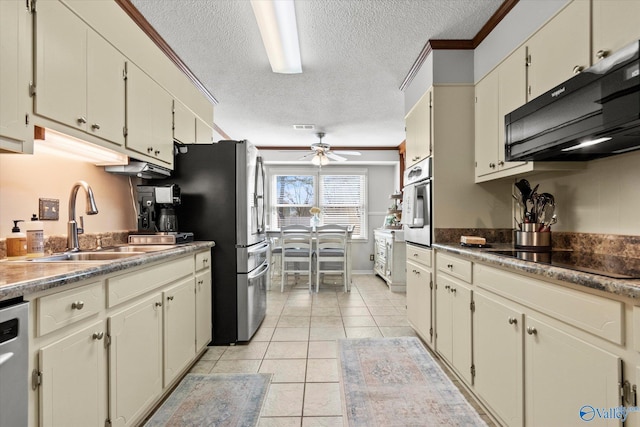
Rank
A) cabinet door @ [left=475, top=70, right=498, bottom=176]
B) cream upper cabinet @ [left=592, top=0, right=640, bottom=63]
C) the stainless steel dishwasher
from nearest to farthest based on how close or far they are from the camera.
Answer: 1. the stainless steel dishwasher
2. cream upper cabinet @ [left=592, top=0, right=640, bottom=63]
3. cabinet door @ [left=475, top=70, right=498, bottom=176]

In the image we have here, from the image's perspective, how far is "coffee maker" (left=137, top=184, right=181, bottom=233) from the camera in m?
2.57

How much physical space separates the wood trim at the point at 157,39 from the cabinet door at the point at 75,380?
6.76 feet

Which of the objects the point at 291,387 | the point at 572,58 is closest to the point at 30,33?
the point at 291,387

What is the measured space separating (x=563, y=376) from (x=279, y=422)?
1345 mm

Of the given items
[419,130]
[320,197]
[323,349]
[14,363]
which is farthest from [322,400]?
[320,197]

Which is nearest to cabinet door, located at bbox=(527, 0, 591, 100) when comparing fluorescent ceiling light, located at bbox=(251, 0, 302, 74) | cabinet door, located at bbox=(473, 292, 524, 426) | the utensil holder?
the utensil holder

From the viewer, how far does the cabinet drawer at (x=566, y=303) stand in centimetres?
100

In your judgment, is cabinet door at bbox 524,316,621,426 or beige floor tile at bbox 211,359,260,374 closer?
cabinet door at bbox 524,316,621,426

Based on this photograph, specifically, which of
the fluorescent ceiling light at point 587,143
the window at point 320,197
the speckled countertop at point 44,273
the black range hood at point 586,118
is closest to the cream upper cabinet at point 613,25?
the black range hood at point 586,118

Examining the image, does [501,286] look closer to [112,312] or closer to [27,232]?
[112,312]

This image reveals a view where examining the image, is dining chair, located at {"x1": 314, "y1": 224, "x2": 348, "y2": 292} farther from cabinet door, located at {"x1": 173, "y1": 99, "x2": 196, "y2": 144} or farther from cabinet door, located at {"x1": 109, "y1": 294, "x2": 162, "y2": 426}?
cabinet door, located at {"x1": 109, "y1": 294, "x2": 162, "y2": 426}

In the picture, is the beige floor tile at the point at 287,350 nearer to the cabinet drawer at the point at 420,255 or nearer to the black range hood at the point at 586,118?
the cabinet drawer at the point at 420,255

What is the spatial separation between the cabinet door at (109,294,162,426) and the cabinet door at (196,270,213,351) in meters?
0.62

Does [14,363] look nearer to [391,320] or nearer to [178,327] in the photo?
[178,327]
